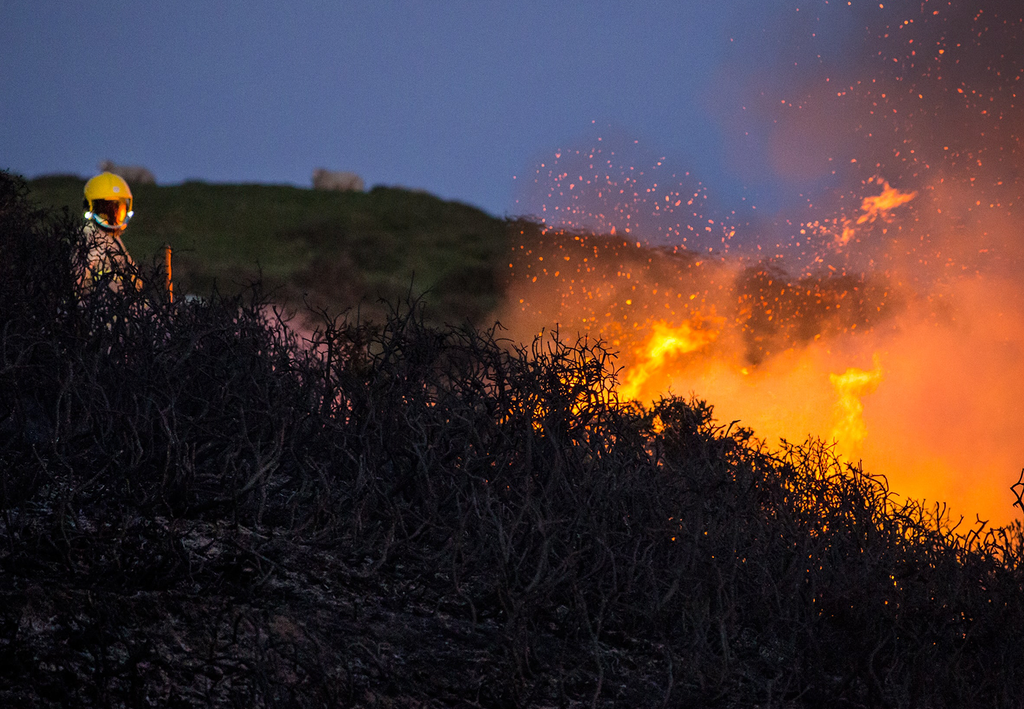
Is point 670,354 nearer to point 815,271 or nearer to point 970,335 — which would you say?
point 815,271

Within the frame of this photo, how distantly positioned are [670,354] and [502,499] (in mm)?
15512

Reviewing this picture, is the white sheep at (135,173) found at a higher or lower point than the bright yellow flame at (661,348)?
higher

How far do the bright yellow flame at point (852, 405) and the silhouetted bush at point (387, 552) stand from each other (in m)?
12.8

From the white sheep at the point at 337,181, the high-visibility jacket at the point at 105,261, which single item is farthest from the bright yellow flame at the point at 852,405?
the white sheep at the point at 337,181

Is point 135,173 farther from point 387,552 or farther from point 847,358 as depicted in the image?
point 387,552

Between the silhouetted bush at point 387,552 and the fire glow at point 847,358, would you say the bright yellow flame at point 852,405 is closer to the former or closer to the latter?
the fire glow at point 847,358

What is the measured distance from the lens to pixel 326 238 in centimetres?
4503

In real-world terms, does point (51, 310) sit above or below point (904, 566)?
above

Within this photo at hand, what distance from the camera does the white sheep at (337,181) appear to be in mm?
56344

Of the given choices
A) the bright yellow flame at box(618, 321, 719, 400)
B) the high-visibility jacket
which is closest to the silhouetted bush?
the high-visibility jacket

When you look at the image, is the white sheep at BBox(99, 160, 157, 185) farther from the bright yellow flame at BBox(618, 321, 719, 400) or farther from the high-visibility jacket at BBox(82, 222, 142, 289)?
the high-visibility jacket at BBox(82, 222, 142, 289)

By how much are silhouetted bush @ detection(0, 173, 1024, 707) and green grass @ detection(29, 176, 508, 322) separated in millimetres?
24629

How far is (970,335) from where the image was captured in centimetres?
2330

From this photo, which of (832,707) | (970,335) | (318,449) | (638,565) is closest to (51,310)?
(318,449)
